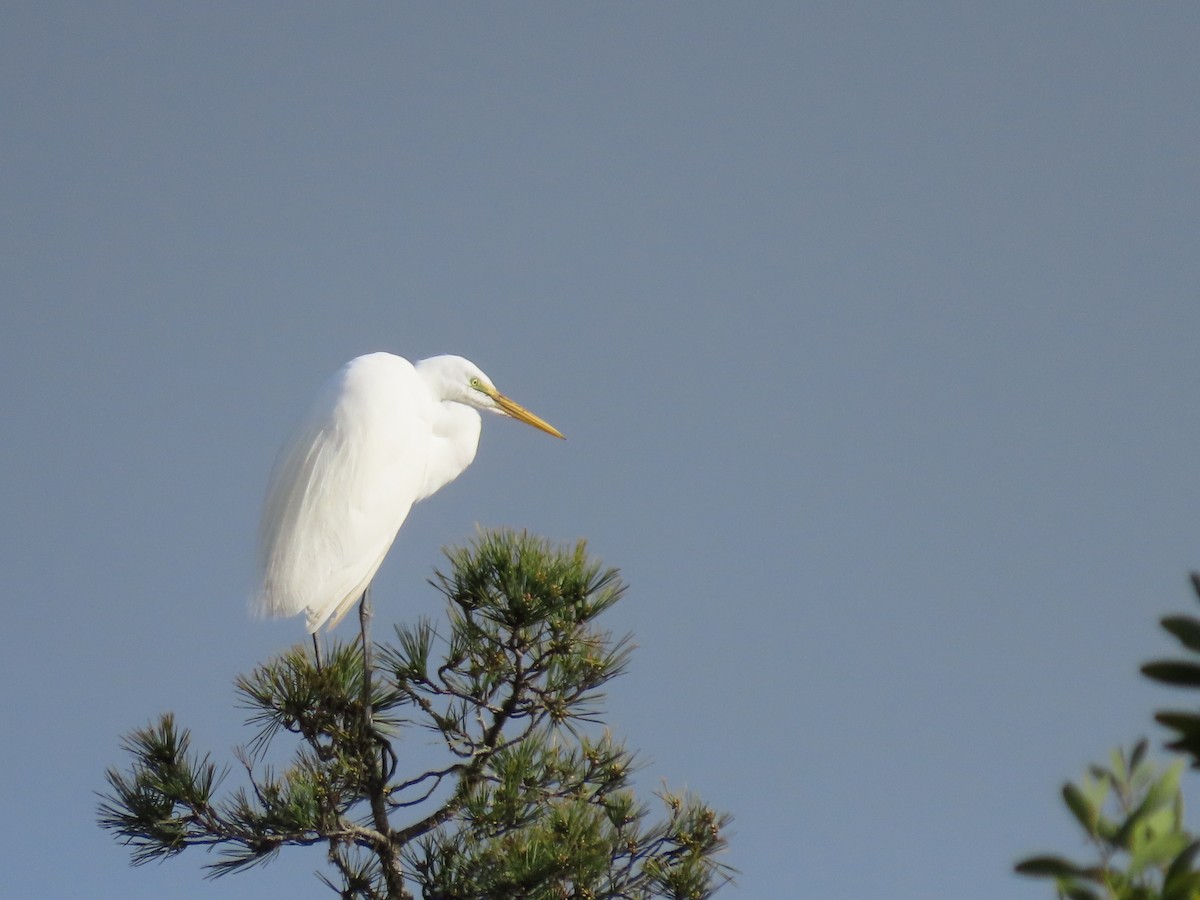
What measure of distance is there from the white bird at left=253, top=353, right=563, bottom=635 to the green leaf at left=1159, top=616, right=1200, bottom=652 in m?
3.47

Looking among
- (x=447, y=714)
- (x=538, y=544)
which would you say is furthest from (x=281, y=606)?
(x=538, y=544)

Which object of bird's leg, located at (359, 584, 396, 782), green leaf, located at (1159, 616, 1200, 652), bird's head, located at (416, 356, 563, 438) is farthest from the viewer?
bird's head, located at (416, 356, 563, 438)

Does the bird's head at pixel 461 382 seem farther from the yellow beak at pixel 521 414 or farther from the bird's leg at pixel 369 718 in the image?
the bird's leg at pixel 369 718

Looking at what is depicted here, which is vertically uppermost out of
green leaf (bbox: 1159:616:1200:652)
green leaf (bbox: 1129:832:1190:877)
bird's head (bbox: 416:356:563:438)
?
bird's head (bbox: 416:356:563:438)

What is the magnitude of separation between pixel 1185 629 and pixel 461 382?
167 inches

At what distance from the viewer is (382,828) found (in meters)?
3.22

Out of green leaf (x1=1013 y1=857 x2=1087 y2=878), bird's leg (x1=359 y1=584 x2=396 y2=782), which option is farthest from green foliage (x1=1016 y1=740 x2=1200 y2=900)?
bird's leg (x1=359 y1=584 x2=396 y2=782)

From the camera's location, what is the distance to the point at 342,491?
3992mm

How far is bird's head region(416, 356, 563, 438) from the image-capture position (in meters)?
4.57

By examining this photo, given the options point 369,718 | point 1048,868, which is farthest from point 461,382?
point 1048,868

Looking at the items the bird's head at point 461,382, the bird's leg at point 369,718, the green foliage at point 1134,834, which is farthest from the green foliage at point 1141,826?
the bird's head at point 461,382

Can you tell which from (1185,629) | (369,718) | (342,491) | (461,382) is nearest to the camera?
(1185,629)

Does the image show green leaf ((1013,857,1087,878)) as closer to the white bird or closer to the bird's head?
the white bird

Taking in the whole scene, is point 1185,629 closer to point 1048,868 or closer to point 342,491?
point 1048,868
